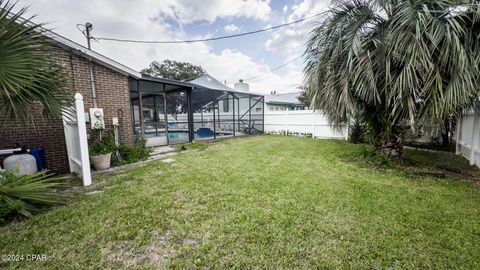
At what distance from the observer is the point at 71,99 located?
404cm

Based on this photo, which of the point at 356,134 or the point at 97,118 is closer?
the point at 97,118

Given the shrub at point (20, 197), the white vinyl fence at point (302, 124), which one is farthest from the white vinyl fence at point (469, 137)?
the shrub at point (20, 197)

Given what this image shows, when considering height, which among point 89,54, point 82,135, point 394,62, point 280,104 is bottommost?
point 82,135

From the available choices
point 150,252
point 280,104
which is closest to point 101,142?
point 150,252

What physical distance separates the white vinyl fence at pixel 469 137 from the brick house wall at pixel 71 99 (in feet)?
29.2

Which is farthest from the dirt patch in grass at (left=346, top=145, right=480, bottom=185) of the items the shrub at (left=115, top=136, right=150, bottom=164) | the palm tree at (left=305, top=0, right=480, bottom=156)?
the shrub at (left=115, top=136, right=150, bottom=164)

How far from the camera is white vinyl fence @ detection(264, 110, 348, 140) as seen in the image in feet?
34.6

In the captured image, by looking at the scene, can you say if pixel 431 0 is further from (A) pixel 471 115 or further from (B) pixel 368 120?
(A) pixel 471 115

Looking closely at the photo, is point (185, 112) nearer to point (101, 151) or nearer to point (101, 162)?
point (101, 151)

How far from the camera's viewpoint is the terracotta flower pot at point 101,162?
5.06 metres

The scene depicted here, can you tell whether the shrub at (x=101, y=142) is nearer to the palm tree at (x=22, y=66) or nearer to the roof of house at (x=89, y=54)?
the roof of house at (x=89, y=54)

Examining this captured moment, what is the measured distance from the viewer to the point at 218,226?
240 centimetres

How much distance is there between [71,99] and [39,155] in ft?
6.09

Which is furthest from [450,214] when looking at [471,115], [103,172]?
[103,172]
